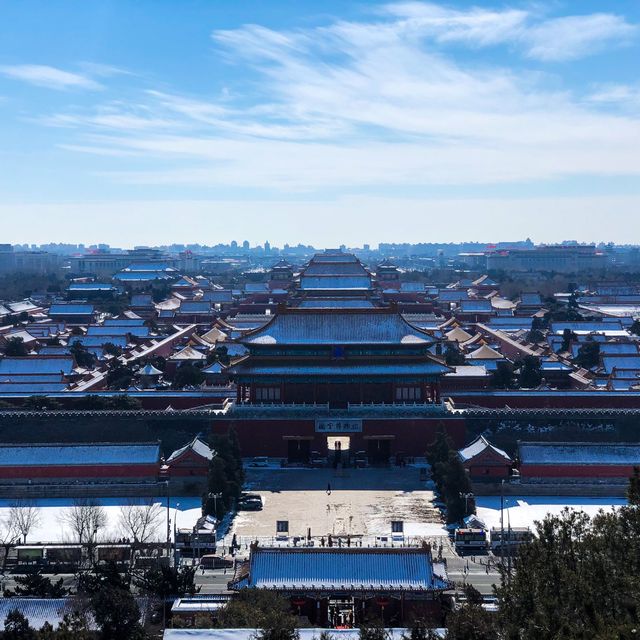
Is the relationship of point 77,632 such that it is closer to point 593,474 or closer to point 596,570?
point 596,570

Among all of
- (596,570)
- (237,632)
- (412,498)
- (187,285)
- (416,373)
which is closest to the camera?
(596,570)

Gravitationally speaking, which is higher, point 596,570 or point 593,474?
point 596,570

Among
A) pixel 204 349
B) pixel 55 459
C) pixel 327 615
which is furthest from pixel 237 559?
pixel 204 349

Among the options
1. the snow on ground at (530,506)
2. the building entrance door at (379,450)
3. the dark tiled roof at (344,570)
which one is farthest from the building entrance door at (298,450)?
the dark tiled roof at (344,570)

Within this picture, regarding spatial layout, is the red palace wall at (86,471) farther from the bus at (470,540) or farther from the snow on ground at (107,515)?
the bus at (470,540)

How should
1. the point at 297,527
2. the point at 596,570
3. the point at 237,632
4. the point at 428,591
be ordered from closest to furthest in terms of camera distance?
the point at 596,570 → the point at 237,632 → the point at 428,591 → the point at 297,527

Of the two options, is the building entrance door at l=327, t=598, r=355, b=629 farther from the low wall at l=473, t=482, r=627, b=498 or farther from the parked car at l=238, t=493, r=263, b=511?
the low wall at l=473, t=482, r=627, b=498

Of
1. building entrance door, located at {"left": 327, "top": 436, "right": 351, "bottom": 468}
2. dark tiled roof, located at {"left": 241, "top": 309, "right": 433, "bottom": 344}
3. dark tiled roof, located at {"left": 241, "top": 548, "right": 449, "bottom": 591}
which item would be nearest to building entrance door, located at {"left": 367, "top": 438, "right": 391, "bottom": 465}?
building entrance door, located at {"left": 327, "top": 436, "right": 351, "bottom": 468}
